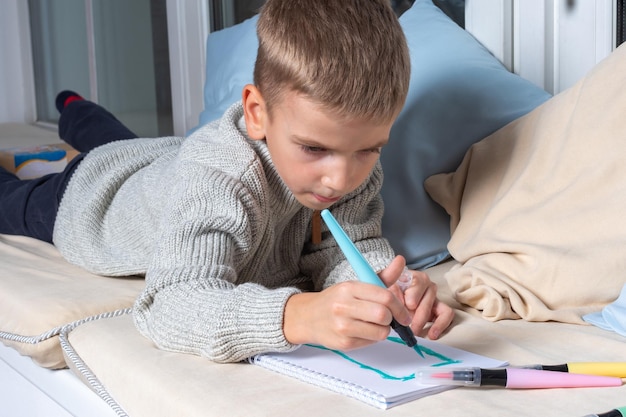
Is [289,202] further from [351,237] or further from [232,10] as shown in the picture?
[232,10]

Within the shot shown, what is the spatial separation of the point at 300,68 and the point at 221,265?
0.76 ft

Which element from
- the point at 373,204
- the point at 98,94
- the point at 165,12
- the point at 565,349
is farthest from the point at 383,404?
the point at 98,94

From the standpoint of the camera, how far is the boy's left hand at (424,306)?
90cm

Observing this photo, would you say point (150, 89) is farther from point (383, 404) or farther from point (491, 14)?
point (383, 404)

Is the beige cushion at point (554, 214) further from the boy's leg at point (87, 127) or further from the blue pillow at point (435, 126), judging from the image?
the boy's leg at point (87, 127)

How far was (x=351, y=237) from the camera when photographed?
44.3 inches

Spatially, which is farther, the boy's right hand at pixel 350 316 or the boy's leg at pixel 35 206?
the boy's leg at pixel 35 206

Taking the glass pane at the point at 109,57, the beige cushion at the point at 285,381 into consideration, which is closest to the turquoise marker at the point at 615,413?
the beige cushion at the point at 285,381

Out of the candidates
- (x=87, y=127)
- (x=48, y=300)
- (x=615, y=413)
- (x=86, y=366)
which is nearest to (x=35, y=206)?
(x=87, y=127)

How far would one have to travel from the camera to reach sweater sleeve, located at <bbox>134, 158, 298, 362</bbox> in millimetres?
831

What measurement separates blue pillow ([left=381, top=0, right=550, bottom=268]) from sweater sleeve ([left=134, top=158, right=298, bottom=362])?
0.87ft

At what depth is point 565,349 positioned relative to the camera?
2.77 ft

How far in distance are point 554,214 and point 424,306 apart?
212 mm

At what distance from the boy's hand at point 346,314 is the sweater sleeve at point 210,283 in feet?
0.07
